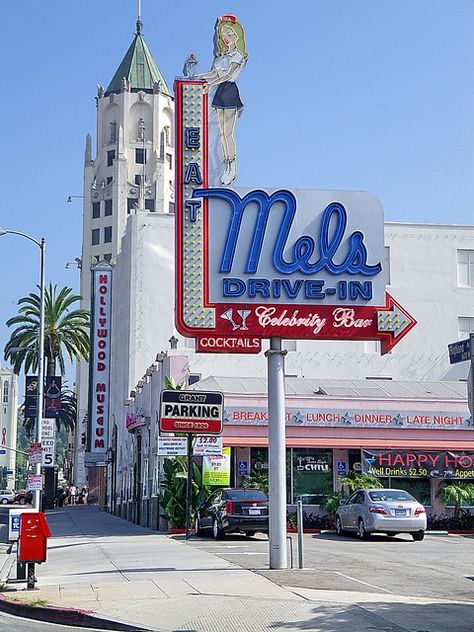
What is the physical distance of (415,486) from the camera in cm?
3541

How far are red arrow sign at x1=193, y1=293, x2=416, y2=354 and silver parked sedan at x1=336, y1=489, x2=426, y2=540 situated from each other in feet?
23.1

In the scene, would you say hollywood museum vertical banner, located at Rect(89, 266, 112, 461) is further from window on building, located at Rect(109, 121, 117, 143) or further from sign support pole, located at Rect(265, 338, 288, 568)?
window on building, located at Rect(109, 121, 117, 143)

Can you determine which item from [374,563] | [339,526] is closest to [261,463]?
[339,526]

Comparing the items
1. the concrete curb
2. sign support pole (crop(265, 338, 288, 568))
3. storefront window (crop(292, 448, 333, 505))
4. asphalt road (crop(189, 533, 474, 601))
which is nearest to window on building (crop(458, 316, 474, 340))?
storefront window (crop(292, 448, 333, 505))

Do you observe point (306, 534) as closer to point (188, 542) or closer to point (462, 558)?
point (188, 542)

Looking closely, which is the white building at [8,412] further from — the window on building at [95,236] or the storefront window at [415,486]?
the storefront window at [415,486]

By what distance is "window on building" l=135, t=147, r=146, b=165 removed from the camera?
117375 mm

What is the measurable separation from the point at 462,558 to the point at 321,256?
8.06 m

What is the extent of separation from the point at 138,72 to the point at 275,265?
103188 millimetres

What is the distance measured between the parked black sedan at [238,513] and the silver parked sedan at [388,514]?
2817 millimetres

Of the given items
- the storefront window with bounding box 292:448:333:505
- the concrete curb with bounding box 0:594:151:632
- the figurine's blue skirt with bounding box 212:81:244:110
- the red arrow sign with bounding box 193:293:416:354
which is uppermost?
the figurine's blue skirt with bounding box 212:81:244:110

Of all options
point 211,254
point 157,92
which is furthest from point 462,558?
point 157,92

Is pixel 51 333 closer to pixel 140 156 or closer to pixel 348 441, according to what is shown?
pixel 348 441

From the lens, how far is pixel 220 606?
1433 cm
